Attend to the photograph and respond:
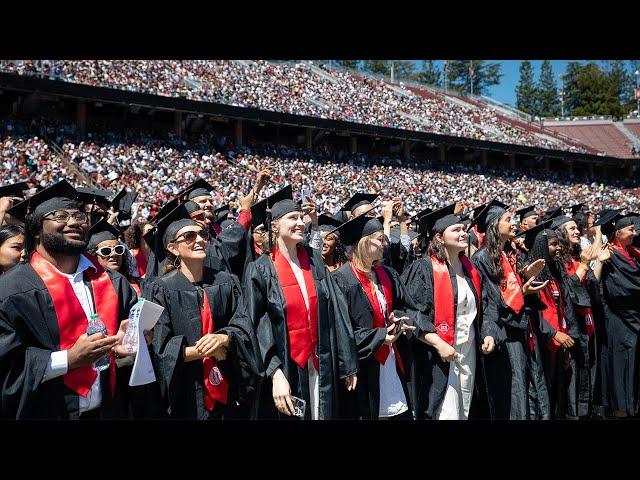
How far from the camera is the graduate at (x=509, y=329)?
18.3 feet

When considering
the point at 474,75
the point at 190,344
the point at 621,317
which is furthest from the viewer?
the point at 474,75

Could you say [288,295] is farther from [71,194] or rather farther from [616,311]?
[616,311]

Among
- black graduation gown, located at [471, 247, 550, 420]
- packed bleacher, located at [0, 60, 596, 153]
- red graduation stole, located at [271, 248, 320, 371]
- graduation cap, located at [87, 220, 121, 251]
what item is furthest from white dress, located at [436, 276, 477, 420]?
packed bleacher, located at [0, 60, 596, 153]

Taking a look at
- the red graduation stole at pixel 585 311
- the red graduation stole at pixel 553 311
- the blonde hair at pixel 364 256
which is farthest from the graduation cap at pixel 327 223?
the red graduation stole at pixel 585 311

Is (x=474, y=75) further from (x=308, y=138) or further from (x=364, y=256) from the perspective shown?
(x=364, y=256)

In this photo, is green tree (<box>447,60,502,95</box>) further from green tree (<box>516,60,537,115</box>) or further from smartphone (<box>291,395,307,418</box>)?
smartphone (<box>291,395,307,418</box>)

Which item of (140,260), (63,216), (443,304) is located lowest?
(443,304)

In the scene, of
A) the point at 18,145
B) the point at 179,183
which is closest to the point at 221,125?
the point at 179,183

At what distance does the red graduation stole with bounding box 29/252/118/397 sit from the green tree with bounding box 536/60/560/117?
73.3 meters

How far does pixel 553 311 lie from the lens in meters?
6.23

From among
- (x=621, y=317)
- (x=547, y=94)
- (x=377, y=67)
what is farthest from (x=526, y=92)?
(x=621, y=317)

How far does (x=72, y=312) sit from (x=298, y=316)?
1455 millimetres

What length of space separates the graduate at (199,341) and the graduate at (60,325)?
0.32 metres

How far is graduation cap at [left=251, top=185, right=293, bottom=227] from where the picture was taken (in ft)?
16.7
